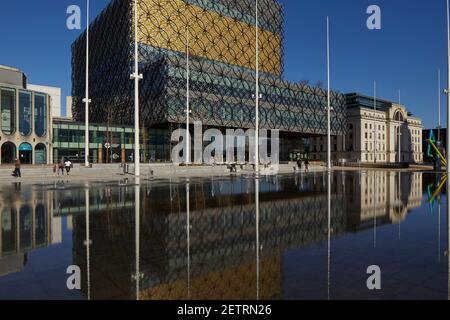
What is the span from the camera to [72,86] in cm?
10906

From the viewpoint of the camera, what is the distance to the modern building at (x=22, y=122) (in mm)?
55125

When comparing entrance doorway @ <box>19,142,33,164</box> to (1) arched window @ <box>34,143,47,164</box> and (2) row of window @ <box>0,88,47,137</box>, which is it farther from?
(2) row of window @ <box>0,88,47,137</box>

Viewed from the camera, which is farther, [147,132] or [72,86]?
[72,86]

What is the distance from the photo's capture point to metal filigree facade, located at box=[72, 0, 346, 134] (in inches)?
2759

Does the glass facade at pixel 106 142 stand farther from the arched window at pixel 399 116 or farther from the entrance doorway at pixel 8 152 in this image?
the arched window at pixel 399 116

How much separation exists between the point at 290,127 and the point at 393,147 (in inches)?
2914

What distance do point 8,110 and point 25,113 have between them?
2673 millimetres

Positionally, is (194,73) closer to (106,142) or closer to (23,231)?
(106,142)

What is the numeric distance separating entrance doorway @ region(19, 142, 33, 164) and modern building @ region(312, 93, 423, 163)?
97585mm

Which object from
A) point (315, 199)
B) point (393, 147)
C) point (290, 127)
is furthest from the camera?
point (393, 147)

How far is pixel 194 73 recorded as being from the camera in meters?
72.5

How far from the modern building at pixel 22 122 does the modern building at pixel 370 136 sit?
313ft
